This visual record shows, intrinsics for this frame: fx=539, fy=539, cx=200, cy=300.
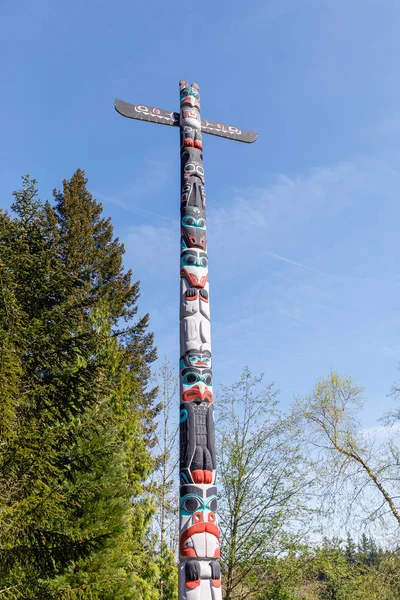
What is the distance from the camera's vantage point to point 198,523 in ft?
25.2

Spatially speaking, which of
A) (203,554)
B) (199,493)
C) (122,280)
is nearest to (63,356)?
(199,493)

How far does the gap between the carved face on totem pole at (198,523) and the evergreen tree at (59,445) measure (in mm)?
1914

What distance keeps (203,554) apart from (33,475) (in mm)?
3361

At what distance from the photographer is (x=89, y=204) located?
22.5m

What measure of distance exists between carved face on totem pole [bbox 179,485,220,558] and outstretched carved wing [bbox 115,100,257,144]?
326 inches

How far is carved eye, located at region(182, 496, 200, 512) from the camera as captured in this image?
307 inches

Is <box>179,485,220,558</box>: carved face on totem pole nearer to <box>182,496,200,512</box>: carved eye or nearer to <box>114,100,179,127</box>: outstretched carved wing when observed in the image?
<box>182,496,200,512</box>: carved eye

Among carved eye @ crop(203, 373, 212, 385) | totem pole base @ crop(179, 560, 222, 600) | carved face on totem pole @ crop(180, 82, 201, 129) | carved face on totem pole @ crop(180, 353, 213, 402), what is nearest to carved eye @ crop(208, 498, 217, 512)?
totem pole base @ crop(179, 560, 222, 600)

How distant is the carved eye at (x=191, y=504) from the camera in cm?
779

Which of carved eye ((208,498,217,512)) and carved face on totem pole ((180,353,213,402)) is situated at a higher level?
carved face on totem pole ((180,353,213,402))

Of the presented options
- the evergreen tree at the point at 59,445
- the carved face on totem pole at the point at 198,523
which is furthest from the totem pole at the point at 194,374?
the evergreen tree at the point at 59,445

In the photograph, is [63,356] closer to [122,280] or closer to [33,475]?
[33,475]

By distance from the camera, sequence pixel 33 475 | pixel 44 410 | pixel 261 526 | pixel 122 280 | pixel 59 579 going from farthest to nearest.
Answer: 1. pixel 122 280
2. pixel 261 526
3. pixel 59 579
4. pixel 44 410
5. pixel 33 475

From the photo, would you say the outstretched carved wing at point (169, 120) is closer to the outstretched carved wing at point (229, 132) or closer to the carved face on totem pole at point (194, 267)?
the outstretched carved wing at point (229, 132)
